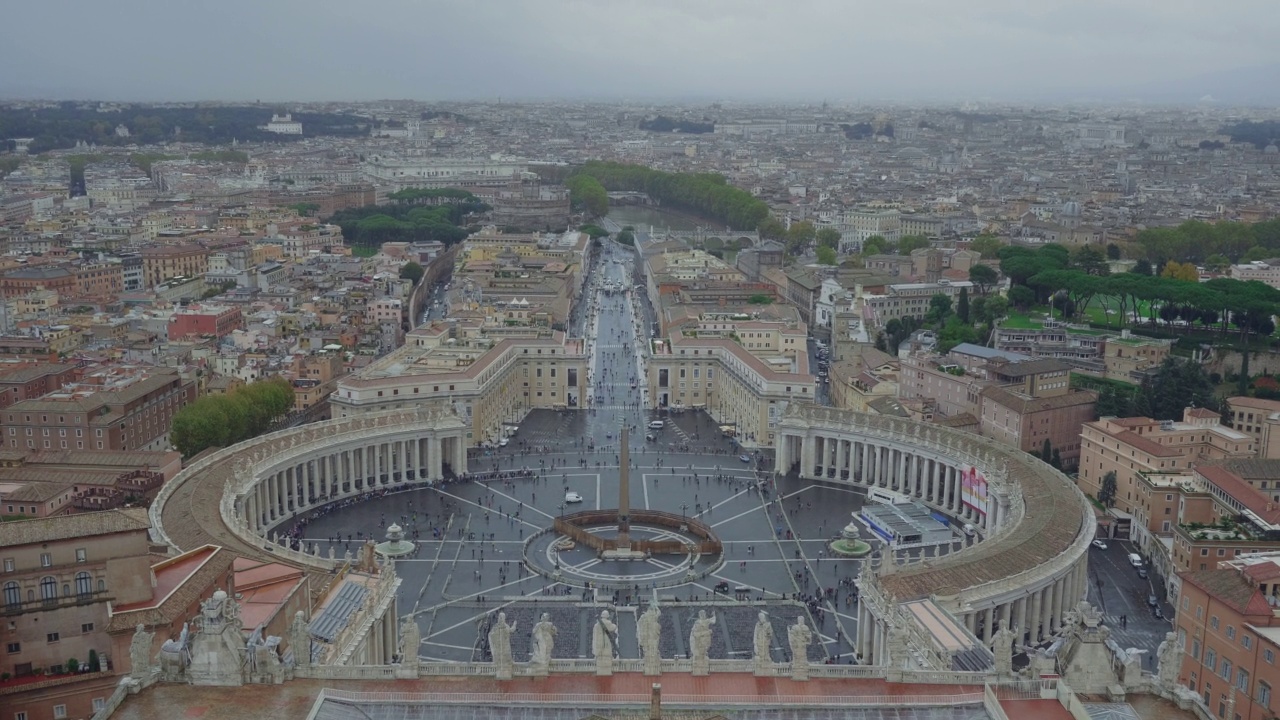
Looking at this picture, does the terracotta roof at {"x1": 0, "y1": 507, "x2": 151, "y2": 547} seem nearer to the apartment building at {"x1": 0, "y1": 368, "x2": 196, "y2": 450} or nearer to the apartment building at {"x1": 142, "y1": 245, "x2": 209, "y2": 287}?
the apartment building at {"x1": 0, "y1": 368, "x2": 196, "y2": 450}

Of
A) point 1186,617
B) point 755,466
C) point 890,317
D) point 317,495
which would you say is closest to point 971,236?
point 890,317

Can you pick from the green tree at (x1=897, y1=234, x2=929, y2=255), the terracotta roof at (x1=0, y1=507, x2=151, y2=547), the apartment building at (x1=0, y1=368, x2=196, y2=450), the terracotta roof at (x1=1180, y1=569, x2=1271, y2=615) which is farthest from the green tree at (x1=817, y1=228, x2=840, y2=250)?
the terracotta roof at (x1=0, y1=507, x2=151, y2=547)

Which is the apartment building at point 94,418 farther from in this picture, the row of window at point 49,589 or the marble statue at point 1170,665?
the marble statue at point 1170,665

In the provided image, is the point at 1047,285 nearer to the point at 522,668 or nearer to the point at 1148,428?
the point at 1148,428

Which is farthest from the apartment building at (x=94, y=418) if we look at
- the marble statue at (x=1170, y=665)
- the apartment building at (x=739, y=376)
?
the marble statue at (x=1170, y=665)

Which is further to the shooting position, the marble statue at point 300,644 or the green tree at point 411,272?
the green tree at point 411,272

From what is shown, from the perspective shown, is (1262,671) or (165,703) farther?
(1262,671)

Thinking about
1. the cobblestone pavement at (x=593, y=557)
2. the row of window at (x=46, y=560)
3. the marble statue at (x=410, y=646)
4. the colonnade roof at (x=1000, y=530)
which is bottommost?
the cobblestone pavement at (x=593, y=557)

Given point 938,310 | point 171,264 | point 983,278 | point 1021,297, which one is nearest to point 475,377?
point 938,310
